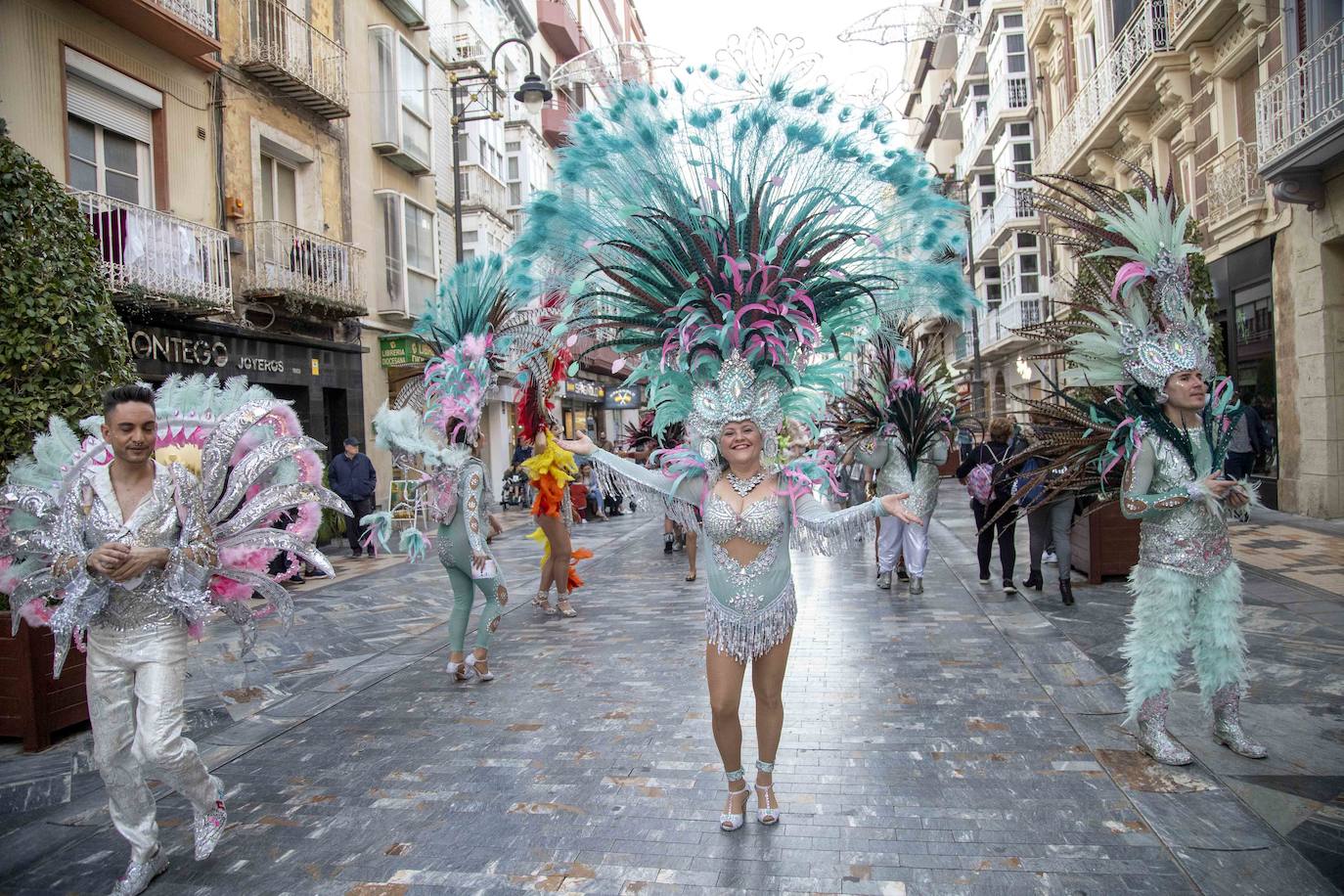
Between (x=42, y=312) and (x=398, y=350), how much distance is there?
43.9 ft

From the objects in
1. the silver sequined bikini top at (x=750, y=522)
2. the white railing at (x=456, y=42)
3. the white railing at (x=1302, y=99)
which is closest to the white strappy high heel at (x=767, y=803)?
the silver sequined bikini top at (x=750, y=522)

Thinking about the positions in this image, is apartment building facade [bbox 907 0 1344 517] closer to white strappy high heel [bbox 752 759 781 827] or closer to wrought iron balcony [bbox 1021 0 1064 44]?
wrought iron balcony [bbox 1021 0 1064 44]

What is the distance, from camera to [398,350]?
18.8 m

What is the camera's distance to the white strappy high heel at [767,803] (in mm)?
3918

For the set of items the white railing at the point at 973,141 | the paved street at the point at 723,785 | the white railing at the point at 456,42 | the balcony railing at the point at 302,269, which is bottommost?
the paved street at the point at 723,785

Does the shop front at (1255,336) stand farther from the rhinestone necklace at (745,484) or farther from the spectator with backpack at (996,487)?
the rhinestone necklace at (745,484)

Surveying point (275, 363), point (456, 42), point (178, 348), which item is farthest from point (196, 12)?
point (456, 42)

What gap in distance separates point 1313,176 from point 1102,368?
10435 mm

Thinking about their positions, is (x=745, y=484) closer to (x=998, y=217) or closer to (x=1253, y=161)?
(x=1253, y=161)

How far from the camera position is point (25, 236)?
564cm

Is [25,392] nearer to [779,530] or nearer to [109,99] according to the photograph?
[779,530]

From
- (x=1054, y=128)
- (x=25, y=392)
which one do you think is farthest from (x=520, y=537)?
(x=1054, y=128)

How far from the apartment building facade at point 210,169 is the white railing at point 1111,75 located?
15634 mm

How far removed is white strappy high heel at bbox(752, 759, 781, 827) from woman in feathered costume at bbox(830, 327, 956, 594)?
210 inches
